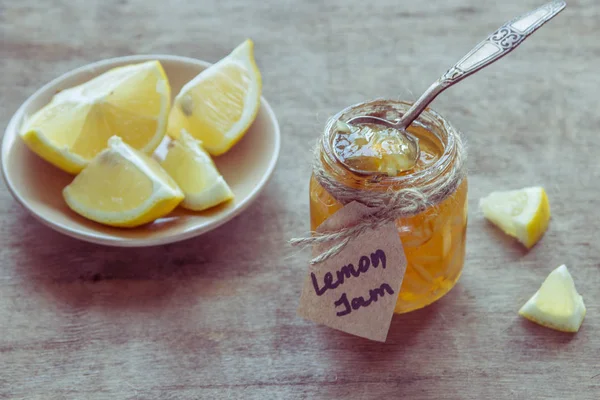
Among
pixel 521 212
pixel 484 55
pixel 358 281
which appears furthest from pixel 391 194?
pixel 521 212

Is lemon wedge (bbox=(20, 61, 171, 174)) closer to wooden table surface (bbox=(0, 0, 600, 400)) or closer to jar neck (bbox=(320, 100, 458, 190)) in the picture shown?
wooden table surface (bbox=(0, 0, 600, 400))

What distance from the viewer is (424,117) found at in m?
0.97

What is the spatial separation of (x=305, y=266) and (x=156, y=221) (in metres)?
0.25

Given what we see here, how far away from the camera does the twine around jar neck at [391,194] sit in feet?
2.86

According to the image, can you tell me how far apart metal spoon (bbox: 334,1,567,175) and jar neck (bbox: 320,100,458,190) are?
0.5 inches

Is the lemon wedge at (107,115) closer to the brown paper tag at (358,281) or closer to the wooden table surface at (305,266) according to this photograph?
the wooden table surface at (305,266)

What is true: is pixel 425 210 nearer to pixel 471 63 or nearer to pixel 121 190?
pixel 471 63

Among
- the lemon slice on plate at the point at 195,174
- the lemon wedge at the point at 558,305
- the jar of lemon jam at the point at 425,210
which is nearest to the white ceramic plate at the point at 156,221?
the lemon slice on plate at the point at 195,174

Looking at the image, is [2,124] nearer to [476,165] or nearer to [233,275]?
[233,275]

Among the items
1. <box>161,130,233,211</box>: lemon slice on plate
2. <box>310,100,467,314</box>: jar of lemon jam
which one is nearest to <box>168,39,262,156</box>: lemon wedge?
<box>161,130,233,211</box>: lemon slice on plate

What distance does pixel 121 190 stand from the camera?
1.12 m

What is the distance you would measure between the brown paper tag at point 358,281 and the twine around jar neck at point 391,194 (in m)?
0.01

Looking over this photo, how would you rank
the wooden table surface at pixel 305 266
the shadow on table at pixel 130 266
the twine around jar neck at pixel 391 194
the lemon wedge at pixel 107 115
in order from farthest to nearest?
the lemon wedge at pixel 107 115 → the shadow on table at pixel 130 266 → the wooden table surface at pixel 305 266 → the twine around jar neck at pixel 391 194

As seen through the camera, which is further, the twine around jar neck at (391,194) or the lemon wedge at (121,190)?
the lemon wedge at (121,190)
